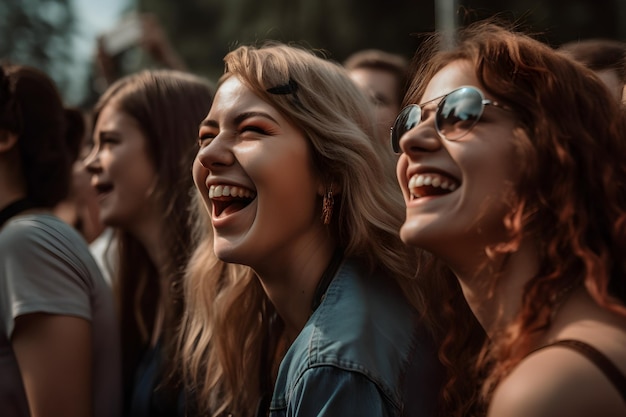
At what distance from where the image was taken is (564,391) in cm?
156

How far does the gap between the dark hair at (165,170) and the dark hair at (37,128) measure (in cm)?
42

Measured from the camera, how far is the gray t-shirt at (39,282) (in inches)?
113

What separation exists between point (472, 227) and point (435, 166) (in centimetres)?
17

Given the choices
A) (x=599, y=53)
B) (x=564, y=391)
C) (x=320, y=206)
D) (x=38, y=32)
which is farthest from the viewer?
(x=38, y=32)

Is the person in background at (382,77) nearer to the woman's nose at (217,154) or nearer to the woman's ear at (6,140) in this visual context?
the woman's ear at (6,140)

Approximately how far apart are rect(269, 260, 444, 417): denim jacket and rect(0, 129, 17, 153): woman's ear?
1452 millimetres

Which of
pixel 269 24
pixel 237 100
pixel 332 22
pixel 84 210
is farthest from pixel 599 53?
pixel 269 24

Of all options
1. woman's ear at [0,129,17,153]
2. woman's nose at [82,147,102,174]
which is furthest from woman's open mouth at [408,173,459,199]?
A: woman's nose at [82,147,102,174]

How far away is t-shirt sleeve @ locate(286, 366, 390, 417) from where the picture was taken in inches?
89.2

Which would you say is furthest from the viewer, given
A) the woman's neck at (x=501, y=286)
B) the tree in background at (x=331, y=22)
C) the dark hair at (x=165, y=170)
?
the tree in background at (x=331, y=22)

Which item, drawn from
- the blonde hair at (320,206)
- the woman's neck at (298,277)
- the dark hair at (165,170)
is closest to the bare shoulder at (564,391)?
the blonde hair at (320,206)

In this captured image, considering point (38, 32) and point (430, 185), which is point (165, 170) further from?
point (38, 32)

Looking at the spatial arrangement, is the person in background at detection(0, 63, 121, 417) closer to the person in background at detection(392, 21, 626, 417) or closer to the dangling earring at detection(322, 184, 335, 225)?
the dangling earring at detection(322, 184, 335, 225)

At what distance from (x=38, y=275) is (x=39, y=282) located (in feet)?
0.08
